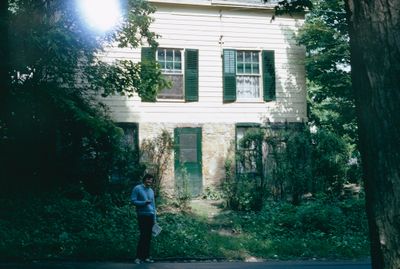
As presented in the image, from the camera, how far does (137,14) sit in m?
14.2

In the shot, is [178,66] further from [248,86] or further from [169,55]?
[248,86]

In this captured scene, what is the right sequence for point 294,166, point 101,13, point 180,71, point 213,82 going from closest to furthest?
1. point 101,13
2. point 294,166
3. point 180,71
4. point 213,82

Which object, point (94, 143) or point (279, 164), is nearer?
point (94, 143)

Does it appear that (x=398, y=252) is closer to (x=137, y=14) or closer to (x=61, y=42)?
(x=61, y=42)

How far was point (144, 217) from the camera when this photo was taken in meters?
9.60

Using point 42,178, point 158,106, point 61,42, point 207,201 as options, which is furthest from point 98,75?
point 207,201

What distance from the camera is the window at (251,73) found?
→ 19297 mm

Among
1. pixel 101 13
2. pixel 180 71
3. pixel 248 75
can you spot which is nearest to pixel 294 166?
pixel 248 75

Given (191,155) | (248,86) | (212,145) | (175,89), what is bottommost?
(191,155)

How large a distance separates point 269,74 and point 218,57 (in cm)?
237

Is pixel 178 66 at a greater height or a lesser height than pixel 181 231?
greater

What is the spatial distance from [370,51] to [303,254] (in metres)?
9.25

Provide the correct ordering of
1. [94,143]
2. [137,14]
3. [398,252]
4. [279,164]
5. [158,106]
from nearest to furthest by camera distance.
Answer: [398,252] → [137,14] → [94,143] → [279,164] → [158,106]

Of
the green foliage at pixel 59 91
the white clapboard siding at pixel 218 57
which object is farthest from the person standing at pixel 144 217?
the white clapboard siding at pixel 218 57
